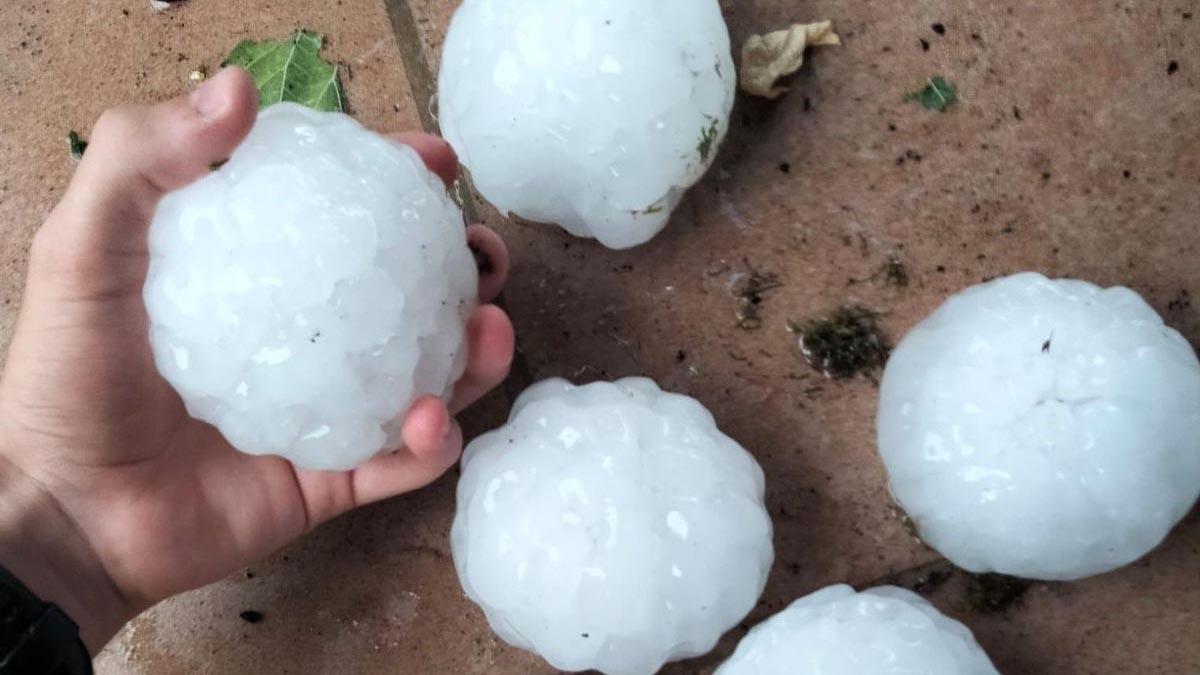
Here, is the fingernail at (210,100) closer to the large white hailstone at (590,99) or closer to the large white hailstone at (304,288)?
the large white hailstone at (304,288)

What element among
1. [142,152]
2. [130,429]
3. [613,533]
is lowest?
[613,533]

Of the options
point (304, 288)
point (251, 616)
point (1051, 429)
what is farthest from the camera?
point (251, 616)

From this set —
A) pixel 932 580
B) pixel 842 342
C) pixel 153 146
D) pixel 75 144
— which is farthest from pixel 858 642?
pixel 75 144

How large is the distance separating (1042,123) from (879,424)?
389mm

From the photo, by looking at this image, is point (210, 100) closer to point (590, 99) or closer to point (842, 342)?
point (590, 99)

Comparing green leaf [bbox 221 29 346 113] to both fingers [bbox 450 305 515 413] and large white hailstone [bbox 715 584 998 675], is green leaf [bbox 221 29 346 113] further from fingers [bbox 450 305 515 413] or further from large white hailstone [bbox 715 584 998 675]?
large white hailstone [bbox 715 584 998 675]

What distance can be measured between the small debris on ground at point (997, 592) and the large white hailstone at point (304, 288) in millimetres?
647

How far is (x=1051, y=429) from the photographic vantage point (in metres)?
1.04

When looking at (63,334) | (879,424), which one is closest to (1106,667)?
(879,424)

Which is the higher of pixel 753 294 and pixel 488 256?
pixel 488 256

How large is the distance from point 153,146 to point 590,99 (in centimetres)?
41

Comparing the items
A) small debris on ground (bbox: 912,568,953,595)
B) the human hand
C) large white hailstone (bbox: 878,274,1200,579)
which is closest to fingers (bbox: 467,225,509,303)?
the human hand

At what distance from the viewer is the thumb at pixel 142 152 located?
0.97 m

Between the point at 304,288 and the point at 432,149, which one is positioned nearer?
the point at 304,288
